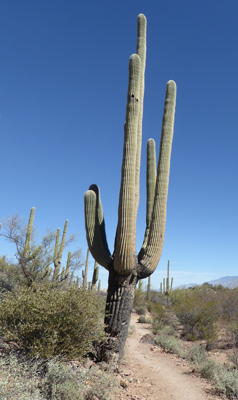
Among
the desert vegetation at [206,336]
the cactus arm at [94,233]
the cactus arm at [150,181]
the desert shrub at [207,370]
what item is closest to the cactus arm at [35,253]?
the desert vegetation at [206,336]

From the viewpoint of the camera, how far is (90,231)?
25.3 ft

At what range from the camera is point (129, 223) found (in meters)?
6.99

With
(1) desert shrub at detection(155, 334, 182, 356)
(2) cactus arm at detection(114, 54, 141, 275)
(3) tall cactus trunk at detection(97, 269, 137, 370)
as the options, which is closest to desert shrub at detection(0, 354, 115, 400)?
(3) tall cactus trunk at detection(97, 269, 137, 370)

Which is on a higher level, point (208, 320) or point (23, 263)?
point (23, 263)

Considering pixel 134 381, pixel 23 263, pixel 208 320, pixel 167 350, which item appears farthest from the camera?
pixel 23 263

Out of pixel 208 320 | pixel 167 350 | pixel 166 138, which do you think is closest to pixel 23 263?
pixel 167 350

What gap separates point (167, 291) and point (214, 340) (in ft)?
58.0

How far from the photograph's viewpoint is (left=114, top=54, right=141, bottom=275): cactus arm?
6.89m

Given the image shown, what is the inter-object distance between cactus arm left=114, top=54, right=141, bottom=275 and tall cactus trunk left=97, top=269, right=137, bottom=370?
1.27 feet

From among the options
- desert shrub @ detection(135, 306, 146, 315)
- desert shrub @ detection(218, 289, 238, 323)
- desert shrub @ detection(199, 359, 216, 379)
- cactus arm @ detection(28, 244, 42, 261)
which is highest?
cactus arm @ detection(28, 244, 42, 261)

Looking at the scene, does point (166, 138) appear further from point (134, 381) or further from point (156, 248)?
point (134, 381)

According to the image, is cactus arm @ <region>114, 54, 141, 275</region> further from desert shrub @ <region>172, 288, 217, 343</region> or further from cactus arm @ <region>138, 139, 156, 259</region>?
desert shrub @ <region>172, 288, 217, 343</region>

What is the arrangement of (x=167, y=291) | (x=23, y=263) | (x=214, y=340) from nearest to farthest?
(x=214, y=340), (x=23, y=263), (x=167, y=291)

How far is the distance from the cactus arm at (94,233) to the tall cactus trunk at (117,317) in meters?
0.53
